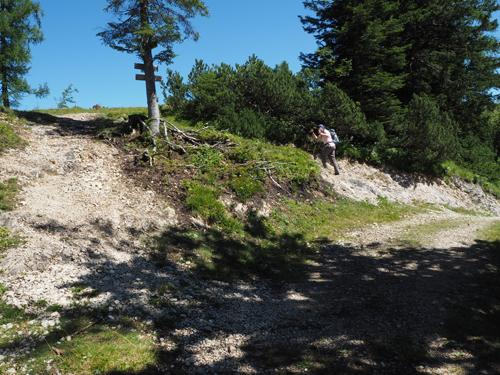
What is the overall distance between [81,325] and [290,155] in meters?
10.7

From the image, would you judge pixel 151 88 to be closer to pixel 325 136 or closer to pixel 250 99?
pixel 250 99

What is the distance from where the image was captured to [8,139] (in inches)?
495

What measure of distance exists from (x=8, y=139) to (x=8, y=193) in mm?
3875

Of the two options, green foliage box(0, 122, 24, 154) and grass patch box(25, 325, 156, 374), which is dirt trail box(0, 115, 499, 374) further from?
green foliage box(0, 122, 24, 154)

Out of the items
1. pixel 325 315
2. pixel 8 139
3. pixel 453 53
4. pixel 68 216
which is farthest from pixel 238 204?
pixel 453 53

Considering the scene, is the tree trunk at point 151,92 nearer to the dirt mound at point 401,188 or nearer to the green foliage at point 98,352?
the dirt mound at point 401,188

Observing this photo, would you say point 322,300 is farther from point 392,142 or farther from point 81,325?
point 392,142

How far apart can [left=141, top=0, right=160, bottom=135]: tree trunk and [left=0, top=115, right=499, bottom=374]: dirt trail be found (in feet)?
7.58

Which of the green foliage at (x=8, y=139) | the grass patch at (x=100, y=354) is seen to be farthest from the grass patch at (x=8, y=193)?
the grass patch at (x=100, y=354)

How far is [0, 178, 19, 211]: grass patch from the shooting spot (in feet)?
29.4

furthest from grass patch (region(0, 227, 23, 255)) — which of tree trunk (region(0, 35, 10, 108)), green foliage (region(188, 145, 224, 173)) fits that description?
tree trunk (region(0, 35, 10, 108))

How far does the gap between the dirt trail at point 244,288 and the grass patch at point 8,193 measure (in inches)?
7.9

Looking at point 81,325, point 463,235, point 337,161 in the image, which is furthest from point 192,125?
point 81,325

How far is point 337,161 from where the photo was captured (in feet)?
59.4
